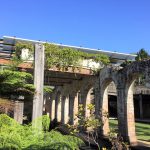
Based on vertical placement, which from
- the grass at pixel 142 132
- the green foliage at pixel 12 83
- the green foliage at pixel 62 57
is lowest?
the grass at pixel 142 132

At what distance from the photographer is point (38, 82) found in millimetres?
8008

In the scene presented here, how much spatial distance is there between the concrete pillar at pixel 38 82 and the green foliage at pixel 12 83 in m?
0.25

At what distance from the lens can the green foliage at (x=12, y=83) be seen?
711 centimetres

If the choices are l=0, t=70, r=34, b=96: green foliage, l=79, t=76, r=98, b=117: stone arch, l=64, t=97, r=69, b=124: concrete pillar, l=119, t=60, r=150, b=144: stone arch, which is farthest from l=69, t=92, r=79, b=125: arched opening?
l=0, t=70, r=34, b=96: green foliage

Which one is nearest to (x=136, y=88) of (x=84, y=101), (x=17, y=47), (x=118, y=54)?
(x=118, y=54)

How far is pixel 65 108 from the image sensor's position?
20219 mm

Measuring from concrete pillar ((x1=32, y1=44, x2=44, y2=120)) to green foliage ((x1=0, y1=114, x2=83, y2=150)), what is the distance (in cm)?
147

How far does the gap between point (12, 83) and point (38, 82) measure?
1.08 m

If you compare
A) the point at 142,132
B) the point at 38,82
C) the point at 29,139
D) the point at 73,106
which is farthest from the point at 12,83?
the point at 73,106

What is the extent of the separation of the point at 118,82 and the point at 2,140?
300 inches

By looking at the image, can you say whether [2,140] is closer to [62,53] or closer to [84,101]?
[62,53]

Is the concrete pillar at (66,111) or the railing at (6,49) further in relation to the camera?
the concrete pillar at (66,111)

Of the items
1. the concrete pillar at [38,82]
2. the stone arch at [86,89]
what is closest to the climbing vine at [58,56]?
the stone arch at [86,89]

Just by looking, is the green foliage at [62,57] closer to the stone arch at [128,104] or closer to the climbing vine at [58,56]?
the climbing vine at [58,56]
